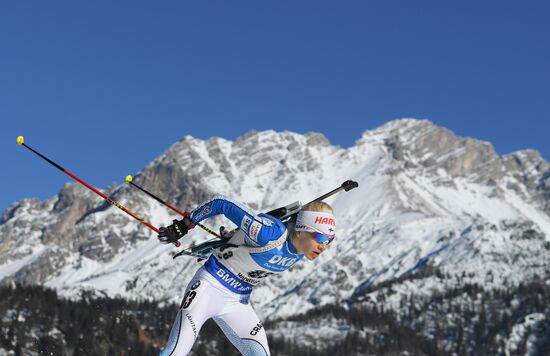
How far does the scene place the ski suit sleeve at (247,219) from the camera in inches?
545

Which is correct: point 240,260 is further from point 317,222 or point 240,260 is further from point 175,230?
point 317,222

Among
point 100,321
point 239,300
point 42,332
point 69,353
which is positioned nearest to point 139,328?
point 100,321

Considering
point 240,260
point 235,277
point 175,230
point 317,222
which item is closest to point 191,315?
point 235,277

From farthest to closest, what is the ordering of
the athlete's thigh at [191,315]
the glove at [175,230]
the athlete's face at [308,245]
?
the glove at [175,230] < the athlete's face at [308,245] < the athlete's thigh at [191,315]

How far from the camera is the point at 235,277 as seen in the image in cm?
1466

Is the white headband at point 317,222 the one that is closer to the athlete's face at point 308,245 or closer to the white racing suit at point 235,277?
the athlete's face at point 308,245

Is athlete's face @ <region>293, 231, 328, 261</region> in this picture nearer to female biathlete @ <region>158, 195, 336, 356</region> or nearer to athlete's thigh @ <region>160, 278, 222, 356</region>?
female biathlete @ <region>158, 195, 336, 356</region>

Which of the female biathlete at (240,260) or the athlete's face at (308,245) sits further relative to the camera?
the athlete's face at (308,245)

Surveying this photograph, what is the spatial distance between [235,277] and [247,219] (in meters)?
1.31

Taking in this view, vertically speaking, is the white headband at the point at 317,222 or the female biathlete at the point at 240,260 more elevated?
the white headband at the point at 317,222

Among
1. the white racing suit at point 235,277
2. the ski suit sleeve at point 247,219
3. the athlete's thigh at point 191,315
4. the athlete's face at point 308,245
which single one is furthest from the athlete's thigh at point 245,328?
the athlete's face at point 308,245

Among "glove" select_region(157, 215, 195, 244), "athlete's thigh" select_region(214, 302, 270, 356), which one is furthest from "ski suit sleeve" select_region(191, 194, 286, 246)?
"athlete's thigh" select_region(214, 302, 270, 356)

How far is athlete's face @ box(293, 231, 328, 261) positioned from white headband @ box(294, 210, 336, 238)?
99 millimetres

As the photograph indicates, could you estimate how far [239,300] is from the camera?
48.9 feet
